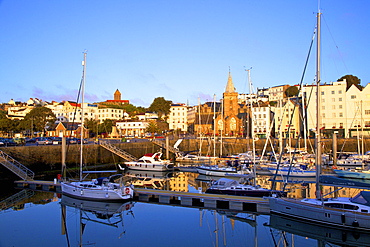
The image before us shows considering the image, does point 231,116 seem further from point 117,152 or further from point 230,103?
point 117,152

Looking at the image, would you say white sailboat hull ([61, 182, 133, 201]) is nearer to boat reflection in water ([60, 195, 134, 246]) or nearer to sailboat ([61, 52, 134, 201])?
sailboat ([61, 52, 134, 201])

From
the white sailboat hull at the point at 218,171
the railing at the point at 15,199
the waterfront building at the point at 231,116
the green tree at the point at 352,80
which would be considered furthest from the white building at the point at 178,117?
the railing at the point at 15,199

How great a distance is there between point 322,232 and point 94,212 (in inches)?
635

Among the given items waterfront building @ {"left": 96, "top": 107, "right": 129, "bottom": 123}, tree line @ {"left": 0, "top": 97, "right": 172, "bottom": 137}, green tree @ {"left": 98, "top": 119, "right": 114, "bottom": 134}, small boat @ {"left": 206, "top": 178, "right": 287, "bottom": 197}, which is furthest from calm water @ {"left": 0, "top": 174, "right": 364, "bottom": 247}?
waterfront building @ {"left": 96, "top": 107, "right": 129, "bottom": 123}

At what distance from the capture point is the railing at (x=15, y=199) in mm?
27300

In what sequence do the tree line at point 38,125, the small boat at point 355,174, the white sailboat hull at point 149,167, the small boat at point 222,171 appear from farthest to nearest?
the tree line at point 38,125 < the white sailboat hull at point 149,167 < the small boat at point 222,171 < the small boat at point 355,174

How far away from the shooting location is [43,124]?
317 feet

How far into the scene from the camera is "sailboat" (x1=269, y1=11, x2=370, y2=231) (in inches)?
795

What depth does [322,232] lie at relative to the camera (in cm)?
2075

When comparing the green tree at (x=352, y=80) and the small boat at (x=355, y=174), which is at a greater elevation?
the green tree at (x=352, y=80)

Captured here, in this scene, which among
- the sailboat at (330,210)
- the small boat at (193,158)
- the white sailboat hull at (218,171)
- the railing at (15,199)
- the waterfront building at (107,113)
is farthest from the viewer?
the waterfront building at (107,113)

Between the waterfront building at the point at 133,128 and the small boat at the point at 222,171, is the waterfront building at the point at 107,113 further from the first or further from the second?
the small boat at the point at 222,171

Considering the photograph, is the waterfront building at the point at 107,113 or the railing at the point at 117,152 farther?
the waterfront building at the point at 107,113

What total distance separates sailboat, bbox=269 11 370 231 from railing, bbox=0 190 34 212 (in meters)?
21.3
